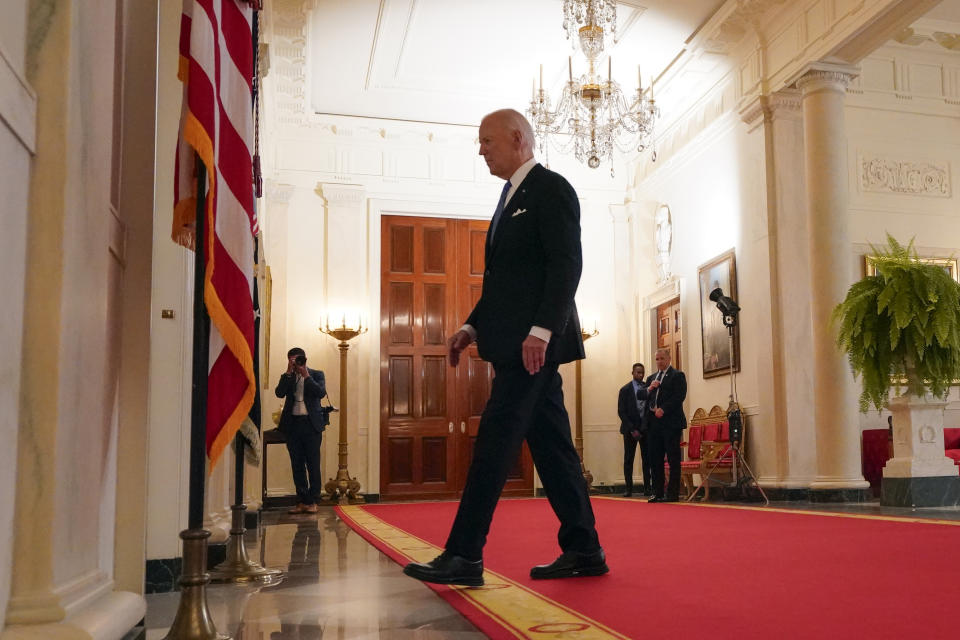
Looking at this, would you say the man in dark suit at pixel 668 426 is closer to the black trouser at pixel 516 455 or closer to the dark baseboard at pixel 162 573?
the black trouser at pixel 516 455

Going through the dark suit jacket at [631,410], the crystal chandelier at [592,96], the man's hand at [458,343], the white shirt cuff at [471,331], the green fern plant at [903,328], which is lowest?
the dark suit jacket at [631,410]

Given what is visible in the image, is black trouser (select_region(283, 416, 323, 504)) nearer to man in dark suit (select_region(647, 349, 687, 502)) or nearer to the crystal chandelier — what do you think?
man in dark suit (select_region(647, 349, 687, 502))

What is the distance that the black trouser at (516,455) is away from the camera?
2.95 metres

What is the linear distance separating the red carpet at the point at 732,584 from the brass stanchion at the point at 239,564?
0.73 m

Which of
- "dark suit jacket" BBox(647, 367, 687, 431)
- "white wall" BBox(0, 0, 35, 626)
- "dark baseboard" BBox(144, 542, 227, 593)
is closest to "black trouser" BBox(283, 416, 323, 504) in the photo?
"dark suit jacket" BBox(647, 367, 687, 431)

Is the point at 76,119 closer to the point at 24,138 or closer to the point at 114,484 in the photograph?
the point at 24,138

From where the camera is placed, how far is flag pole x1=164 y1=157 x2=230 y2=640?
211 cm

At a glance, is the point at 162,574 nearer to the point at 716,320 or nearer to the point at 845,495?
the point at 845,495

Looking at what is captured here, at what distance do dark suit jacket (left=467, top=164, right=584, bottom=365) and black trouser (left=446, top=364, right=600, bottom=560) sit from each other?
10cm

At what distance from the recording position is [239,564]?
11.6ft

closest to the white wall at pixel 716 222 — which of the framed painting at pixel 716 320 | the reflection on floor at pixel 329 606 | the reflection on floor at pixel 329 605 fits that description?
the framed painting at pixel 716 320

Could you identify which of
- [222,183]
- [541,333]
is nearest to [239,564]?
[541,333]

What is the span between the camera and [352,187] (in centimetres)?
1207

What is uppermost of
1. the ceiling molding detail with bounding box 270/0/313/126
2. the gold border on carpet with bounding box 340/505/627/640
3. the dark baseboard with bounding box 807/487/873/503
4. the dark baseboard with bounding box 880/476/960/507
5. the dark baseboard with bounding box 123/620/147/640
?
the ceiling molding detail with bounding box 270/0/313/126
